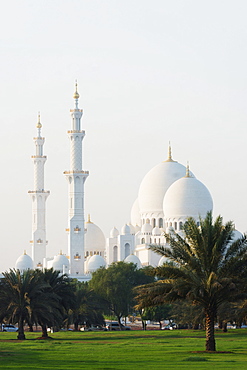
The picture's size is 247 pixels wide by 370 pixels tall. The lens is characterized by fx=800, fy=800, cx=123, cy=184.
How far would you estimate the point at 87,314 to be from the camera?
5141cm

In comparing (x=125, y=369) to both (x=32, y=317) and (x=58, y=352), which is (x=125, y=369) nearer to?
(x=58, y=352)

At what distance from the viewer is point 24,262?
359 feet

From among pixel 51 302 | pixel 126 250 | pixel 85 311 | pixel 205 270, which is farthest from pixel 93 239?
pixel 205 270

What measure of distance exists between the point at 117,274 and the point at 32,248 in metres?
46.5

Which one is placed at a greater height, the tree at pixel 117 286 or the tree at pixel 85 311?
the tree at pixel 117 286

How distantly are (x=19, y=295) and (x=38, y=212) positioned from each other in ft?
221

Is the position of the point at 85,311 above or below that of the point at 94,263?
below

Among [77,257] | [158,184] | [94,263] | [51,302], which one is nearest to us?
[51,302]

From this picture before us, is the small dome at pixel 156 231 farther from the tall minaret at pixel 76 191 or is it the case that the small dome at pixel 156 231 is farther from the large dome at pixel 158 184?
the tall minaret at pixel 76 191

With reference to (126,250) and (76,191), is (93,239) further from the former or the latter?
(76,191)

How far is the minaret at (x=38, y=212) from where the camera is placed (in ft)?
354

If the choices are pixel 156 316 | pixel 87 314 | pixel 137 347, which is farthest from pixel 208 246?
pixel 156 316

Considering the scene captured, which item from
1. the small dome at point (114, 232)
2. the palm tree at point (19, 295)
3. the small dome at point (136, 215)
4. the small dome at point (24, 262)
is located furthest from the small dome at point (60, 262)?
the palm tree at point (19, 295)

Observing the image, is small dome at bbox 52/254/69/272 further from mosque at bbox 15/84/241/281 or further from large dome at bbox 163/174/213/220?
large dome at bbox 163/174/213/220
